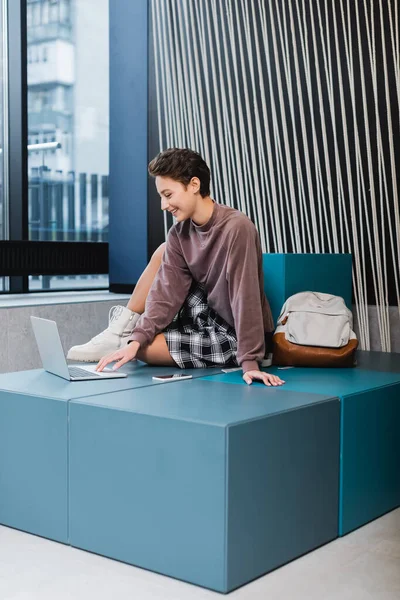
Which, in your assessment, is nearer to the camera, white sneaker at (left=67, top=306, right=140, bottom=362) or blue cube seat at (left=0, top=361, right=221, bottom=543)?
blue cube seat at (left=0, top=361, right=221, bottom=543)

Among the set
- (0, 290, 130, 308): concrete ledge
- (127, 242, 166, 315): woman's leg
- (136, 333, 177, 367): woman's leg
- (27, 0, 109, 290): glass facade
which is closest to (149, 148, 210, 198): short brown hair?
(127, 242, 166, 315): woman's leg

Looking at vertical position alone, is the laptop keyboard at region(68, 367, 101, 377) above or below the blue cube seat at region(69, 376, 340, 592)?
above

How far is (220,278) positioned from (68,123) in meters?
2.92

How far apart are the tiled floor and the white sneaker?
90 cm

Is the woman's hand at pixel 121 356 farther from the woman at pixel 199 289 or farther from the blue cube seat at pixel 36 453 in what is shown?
the blue cube seat at pixel 36 453

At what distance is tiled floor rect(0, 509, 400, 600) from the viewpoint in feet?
6.66

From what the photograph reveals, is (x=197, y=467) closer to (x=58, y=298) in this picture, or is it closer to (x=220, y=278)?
(x=220, y=278)

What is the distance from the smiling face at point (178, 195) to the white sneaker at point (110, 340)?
1.70ft

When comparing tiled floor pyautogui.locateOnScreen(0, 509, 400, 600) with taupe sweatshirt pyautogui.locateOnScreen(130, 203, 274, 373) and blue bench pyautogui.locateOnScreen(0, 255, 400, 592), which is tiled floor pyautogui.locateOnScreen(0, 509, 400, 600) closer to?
blue bench pyautogui.locateOnScreen(0, 255, 400, 592)

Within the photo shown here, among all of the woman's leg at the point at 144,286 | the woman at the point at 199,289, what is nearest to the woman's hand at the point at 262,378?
the woman at the point at 199,289

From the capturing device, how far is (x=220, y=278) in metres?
3.02

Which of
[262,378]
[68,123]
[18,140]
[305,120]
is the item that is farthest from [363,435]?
[68,123]

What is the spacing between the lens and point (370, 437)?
2.70 metres

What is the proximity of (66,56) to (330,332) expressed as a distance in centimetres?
320
